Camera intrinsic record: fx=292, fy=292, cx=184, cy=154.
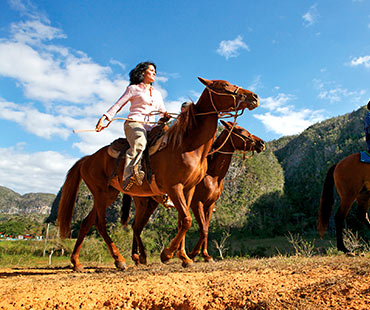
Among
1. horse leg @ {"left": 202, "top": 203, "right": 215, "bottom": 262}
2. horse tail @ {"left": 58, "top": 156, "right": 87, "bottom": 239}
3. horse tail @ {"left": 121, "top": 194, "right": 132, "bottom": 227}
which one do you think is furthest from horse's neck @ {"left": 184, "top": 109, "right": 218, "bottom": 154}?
horse tail @ {"left": 121, "top": 194, "right": 132, "bottom": 227}

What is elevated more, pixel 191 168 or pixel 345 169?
pixel 345 169

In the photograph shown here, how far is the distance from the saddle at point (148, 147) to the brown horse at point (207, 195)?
6.02 ft

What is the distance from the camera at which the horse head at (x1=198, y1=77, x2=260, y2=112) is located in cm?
428

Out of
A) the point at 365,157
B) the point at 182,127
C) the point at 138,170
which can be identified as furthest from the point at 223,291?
the point at 365,157

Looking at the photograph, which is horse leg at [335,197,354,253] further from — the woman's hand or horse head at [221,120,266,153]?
the woman's hand

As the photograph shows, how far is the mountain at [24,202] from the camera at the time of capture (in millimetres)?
118219

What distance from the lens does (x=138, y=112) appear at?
522 cm

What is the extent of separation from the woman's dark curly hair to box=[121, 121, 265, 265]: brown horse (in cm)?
213

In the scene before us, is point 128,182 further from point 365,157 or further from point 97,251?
point 97,251

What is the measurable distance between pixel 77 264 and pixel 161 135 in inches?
129

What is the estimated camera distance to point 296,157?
205ft

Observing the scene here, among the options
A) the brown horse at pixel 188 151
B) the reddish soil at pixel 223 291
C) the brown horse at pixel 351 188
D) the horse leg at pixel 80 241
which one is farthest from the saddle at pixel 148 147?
the brown horse at pixel 351 188

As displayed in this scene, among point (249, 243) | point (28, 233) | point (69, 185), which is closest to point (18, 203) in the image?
point (28, 233)

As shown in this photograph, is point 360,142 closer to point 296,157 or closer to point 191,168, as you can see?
point 296,157
